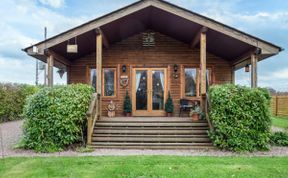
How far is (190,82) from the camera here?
38.1ft

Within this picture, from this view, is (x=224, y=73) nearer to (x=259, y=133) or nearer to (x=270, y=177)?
(x=259, y=133)

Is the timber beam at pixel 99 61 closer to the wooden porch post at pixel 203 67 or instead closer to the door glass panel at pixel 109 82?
the door glass panel at pixel 109 82

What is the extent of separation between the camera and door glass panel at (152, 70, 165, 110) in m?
11.5

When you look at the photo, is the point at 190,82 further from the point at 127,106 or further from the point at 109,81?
the point at 109,81

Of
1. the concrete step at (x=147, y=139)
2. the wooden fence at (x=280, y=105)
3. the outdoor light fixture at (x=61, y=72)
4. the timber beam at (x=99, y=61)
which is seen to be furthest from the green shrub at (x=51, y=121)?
the wooden fence at (x=280, y=105)

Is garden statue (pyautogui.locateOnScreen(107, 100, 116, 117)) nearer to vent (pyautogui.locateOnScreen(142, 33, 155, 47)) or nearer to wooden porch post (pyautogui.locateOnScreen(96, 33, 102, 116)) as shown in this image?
wooden porch post (pyautogui.locateOnScreen(96, 33, 102, 116))

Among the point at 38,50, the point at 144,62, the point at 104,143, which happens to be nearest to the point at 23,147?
the point at 104,143

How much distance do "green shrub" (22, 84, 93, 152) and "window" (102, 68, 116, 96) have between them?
159 inches

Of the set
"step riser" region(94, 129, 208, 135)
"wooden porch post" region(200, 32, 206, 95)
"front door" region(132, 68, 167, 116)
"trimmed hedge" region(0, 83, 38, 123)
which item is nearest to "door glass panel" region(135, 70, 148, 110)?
"front door" region(132, 68, 167, 116)

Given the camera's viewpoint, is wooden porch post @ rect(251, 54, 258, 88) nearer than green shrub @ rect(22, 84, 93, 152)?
No

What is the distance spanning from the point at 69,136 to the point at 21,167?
198 cm

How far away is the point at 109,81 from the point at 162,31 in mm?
2943

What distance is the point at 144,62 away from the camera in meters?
11.6

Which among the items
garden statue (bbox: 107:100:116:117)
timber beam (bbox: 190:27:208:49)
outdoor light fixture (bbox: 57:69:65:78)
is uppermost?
timber beam (bbox: 190:27:208:49)
